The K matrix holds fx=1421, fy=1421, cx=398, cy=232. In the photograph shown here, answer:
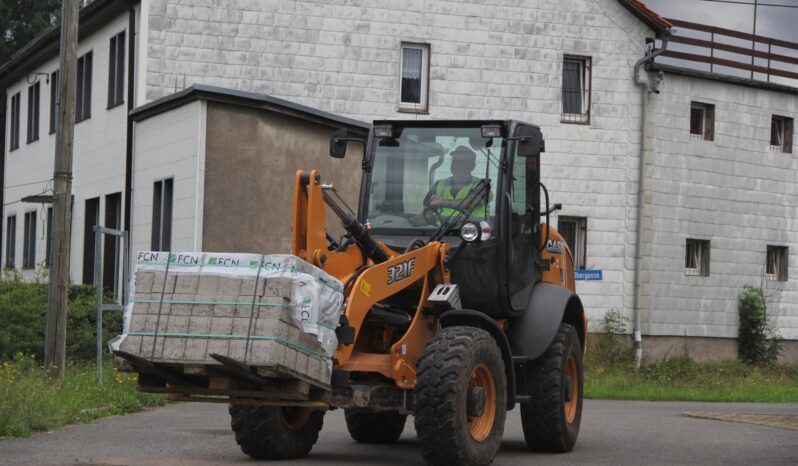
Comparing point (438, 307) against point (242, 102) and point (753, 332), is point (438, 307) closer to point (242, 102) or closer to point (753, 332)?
point (242, 102)

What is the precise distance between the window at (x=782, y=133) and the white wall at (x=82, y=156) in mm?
15585

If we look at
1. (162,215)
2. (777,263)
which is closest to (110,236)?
(162,215)

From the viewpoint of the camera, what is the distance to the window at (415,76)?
100ft

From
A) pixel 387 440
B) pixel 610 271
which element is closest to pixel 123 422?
pixel 387 440

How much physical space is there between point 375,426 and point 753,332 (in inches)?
839

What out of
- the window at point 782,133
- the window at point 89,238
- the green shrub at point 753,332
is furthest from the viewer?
the window at point 782,133

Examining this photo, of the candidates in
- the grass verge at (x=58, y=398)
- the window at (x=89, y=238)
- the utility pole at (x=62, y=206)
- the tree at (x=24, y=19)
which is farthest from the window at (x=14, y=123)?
the utility pole at (x=62, y=206)

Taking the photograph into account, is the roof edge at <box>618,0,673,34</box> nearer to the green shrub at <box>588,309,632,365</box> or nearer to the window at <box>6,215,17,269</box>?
the green shrub at <box>588,309,632,365</box>

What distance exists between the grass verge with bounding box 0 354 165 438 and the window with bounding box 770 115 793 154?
1957cm

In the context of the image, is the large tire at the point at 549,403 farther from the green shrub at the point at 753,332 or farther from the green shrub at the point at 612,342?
the green shrub at the point at 753,332

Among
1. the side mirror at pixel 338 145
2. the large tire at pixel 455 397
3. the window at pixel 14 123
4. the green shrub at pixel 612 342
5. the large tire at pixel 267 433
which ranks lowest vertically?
the green shrub at pixel 612 342

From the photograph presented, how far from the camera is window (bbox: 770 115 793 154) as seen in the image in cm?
3431

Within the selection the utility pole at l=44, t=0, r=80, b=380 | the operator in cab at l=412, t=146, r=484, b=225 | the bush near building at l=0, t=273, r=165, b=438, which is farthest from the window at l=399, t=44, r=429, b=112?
the operator in cab at l=412, t=146, r=484, b=225

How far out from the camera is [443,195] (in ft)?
41.5
